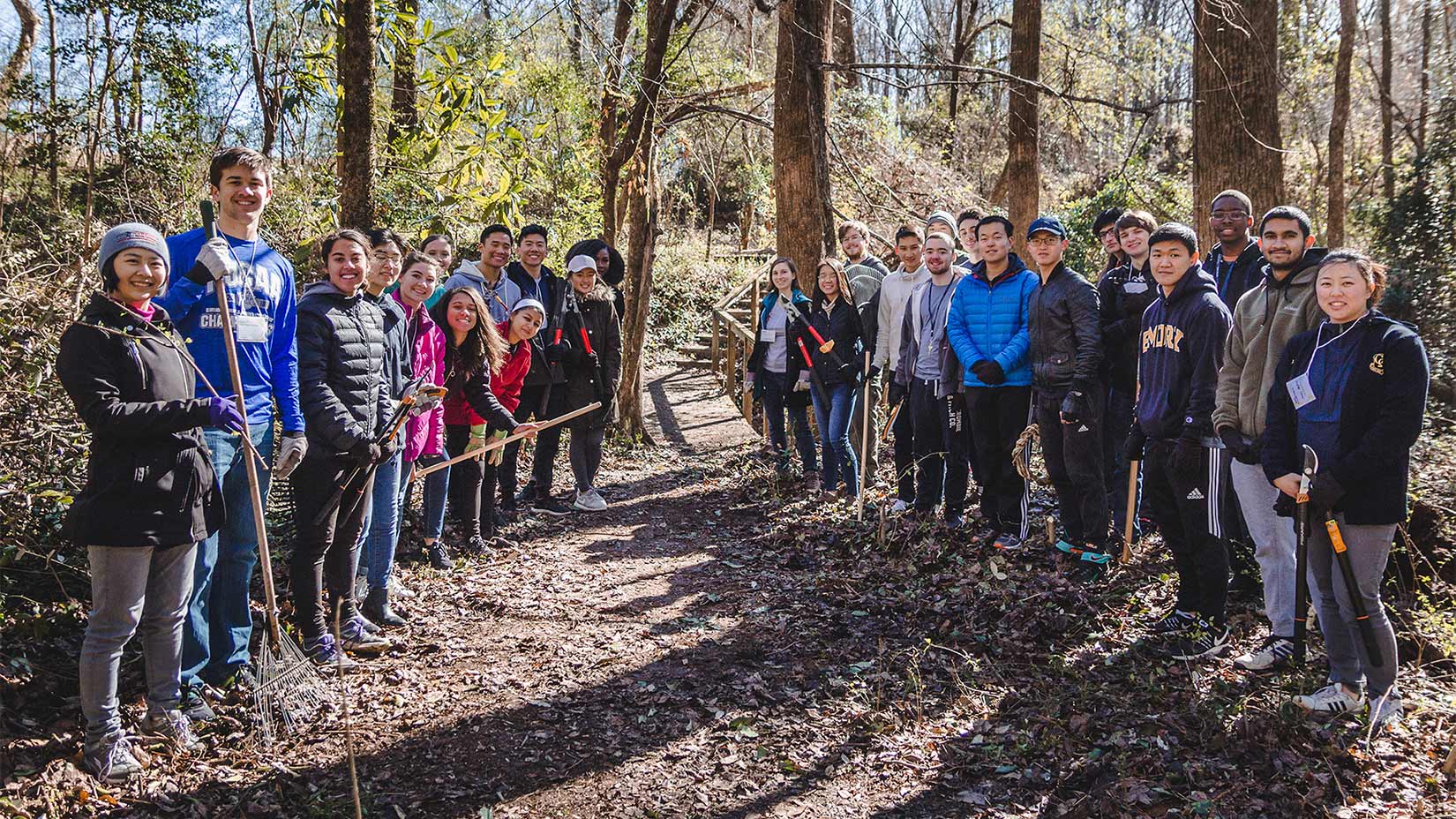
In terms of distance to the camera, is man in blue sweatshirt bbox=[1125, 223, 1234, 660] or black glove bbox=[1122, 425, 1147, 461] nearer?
man in blue sweatshirt bbox=[1125, 223, 1234, 660]

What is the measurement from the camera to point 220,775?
3254mm

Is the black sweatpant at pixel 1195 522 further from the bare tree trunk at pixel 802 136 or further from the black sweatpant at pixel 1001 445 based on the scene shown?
the bare tree trunk at pixel 802 136

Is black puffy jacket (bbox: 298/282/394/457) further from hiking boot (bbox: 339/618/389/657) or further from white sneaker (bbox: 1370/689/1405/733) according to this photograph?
white sneaker (bbox: 1370/689/1405/733)

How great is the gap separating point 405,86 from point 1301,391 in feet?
27.5

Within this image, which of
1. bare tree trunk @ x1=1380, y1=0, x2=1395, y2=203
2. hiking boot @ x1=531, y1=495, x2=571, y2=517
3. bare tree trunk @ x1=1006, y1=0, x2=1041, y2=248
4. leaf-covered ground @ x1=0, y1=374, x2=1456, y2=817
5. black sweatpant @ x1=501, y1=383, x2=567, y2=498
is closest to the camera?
leaf-covered ground @ x1=0, y1=374, x2=1456, y2=817

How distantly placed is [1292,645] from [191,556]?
4.51 meters

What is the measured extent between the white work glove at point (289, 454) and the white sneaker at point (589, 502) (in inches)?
145

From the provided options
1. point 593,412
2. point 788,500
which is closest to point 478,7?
point 593,412

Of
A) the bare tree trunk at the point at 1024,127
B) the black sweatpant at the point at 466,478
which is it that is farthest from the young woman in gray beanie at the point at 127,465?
the bare tree trunk at the point at 1024,127

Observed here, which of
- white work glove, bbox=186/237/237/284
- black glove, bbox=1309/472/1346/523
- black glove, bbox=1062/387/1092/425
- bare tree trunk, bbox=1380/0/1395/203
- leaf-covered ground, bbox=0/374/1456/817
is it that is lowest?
leaf-covered ground, bbox=0/374/1456/817

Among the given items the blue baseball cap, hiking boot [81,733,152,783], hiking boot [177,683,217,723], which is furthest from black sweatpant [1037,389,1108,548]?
hiking boot [81,733,152,783]

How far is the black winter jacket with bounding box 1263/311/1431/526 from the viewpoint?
3348 mm

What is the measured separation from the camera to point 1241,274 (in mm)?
5039

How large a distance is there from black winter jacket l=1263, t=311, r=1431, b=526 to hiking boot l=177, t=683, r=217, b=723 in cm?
443
